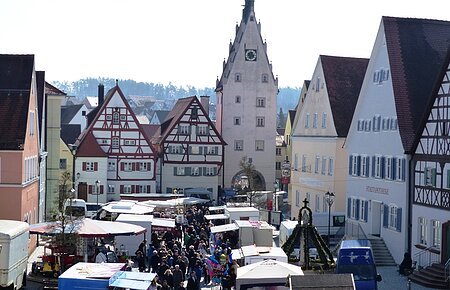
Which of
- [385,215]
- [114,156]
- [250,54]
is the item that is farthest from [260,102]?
[385,215]

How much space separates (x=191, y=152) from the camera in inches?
3012

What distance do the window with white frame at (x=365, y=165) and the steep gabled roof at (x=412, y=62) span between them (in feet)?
17.8

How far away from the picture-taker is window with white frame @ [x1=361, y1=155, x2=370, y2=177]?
44.1m

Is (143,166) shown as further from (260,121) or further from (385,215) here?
(385,215)

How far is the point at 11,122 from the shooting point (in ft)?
130

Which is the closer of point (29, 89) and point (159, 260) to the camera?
point (159, 260)

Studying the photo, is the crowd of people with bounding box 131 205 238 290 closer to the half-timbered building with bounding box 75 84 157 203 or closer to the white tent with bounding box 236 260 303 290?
the white tent with bounding box 236 260 303 290

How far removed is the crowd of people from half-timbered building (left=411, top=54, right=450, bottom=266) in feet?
28.9

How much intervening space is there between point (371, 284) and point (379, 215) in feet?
47.3

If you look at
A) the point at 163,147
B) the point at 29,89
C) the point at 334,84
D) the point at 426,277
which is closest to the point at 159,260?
the point at 426,277

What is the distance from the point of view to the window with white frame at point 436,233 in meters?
34.7

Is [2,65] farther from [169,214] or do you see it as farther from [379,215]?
[379,215]

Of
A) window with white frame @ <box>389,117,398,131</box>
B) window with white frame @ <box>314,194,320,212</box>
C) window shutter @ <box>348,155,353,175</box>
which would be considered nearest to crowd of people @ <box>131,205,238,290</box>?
window shutter @ <box>348,155,353,175</box>

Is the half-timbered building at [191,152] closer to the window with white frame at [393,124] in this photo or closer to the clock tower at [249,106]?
the clock tower at [249,106]
